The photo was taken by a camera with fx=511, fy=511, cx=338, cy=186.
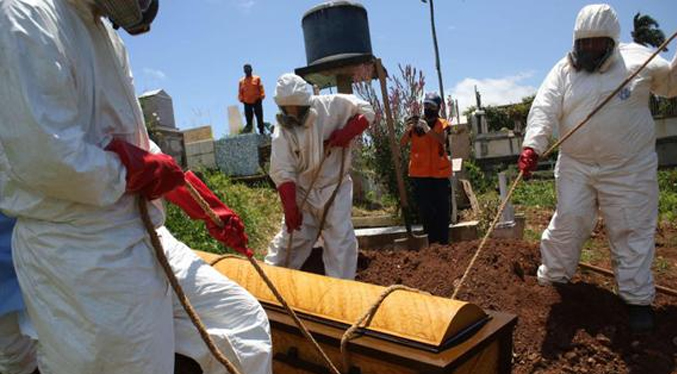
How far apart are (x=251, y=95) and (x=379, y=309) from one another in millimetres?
9342

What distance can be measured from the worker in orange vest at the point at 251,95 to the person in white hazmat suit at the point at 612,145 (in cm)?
808

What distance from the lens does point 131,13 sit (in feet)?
5.36

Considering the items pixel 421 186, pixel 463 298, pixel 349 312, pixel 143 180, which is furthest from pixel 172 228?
pixel 143 180

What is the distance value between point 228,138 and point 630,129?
758cm

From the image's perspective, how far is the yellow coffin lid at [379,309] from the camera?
203 cm

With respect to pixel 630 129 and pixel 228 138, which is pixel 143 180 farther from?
pixel 228 138

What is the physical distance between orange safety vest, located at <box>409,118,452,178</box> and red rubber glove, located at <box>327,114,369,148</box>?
138cm

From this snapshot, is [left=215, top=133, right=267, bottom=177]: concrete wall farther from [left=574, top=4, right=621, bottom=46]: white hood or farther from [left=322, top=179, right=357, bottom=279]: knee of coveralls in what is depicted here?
[left=574, top=4, right=621, bottom=46]: white hood

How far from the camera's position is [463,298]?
3.62 meters

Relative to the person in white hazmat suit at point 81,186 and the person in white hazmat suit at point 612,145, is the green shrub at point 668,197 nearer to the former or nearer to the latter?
the person in white hazmat suit at point 612,145

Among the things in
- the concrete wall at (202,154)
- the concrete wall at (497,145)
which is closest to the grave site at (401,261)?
the concrete wall at (202,154)

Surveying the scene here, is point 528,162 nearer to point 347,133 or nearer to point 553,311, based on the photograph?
point 553,311

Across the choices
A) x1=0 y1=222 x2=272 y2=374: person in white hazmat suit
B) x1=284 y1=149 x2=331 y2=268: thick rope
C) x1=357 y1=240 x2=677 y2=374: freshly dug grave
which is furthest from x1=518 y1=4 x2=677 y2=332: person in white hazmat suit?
x1=0 y1=222 x2=272 y2=374: person in white hazmat suit

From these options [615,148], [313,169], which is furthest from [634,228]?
[313,169]
